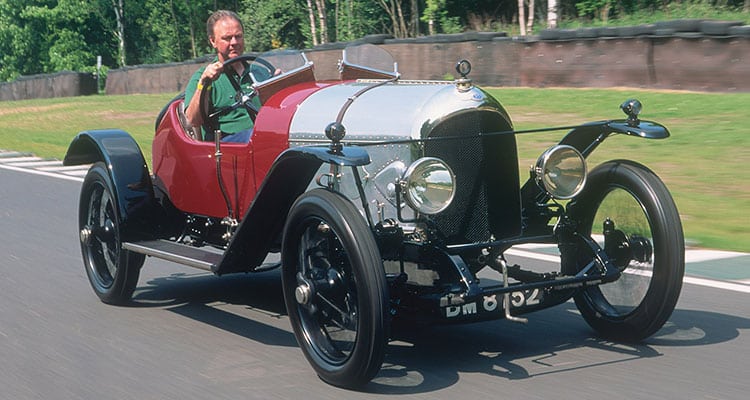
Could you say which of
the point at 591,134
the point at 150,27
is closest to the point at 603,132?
the point at 591,134

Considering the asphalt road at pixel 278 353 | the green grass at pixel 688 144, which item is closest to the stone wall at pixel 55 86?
the green grass at pixel 688 144

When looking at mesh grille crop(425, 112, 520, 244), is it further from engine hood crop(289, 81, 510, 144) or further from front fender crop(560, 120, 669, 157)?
front fender crop(560, 120, 669, 157)

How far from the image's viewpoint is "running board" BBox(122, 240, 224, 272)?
557 cm

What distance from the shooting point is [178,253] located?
19.2ft

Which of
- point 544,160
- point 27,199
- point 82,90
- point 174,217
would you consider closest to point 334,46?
point 27,199

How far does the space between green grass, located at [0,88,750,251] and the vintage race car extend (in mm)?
2997

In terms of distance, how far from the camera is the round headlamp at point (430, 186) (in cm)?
459

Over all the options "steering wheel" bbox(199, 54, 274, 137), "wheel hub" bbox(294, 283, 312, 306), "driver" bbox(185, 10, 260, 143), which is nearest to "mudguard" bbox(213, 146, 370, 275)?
"wheel hub" bbox(294, 283, 312, 306)

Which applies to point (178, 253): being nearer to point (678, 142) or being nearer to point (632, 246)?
point (632, 246)

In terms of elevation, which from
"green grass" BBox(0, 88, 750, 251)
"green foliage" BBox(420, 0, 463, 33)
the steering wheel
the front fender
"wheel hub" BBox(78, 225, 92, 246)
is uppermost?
"green foliage" BBox(420, 0, 463, 33)

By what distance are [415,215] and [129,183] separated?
7.45ft

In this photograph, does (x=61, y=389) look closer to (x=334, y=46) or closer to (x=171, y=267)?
(x=171, y=267)

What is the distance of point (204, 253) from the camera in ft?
19.1

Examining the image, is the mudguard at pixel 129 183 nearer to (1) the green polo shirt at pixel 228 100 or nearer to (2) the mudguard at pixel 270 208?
(1) the green polo shirt at pixel 228 100
